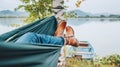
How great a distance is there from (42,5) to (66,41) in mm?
4278

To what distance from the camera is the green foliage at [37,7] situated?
8.07m

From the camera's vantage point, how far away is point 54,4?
15.0 feet

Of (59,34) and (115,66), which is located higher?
(59,34)

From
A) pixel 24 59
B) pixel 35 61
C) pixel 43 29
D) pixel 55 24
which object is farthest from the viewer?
pixel 55 24

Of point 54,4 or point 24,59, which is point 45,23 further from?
point 24,59

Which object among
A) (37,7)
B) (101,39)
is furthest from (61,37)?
(101,39)

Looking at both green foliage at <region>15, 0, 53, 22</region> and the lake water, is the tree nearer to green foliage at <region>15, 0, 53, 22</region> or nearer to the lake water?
green foliage at <region>15, 0, 53, 22</region>

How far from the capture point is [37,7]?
8.19 meters

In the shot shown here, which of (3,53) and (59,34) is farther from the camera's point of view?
(59,34)

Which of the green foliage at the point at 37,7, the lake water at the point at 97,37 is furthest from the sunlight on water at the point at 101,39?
the green foliage at the point at 37,7

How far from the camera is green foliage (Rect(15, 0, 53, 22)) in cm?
807

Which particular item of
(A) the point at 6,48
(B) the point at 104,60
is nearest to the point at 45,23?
(A) the point at 6,48

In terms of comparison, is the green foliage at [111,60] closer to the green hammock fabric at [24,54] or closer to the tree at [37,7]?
the tree at [37,7]

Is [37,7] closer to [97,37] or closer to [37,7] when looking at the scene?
[37,7]
